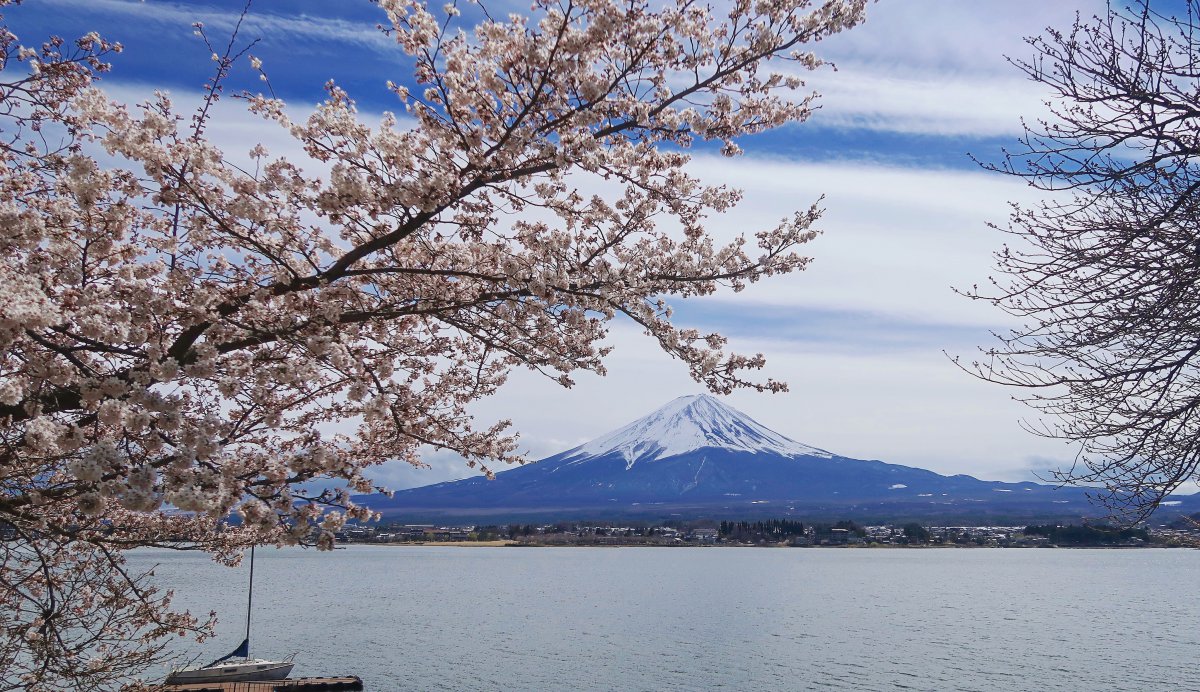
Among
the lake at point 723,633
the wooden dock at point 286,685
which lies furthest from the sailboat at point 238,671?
the lake at point 723,633

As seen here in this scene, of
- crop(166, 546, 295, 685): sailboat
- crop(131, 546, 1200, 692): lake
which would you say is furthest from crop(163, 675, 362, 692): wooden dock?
crop(131, 546, 1200, 692): lake

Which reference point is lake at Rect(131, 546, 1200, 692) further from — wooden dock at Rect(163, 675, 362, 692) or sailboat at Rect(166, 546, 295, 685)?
sailboat at Rect(166, 546, 295, 685)

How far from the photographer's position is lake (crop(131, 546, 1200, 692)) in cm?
3753

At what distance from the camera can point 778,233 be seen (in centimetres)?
666

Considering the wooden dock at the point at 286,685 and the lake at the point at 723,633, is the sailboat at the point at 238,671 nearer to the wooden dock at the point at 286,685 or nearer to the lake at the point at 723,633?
the wooden dock at the point at 286,685

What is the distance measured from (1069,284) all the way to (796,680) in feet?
107

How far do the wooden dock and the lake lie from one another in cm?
154

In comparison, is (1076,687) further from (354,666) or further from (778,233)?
(778,233)

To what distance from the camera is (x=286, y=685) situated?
3222cm

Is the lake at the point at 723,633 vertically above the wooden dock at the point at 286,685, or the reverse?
the wooden dock at the point at 286,685

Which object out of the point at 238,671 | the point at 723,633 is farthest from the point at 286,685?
the point at 723,633

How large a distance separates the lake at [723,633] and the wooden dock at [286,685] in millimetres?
1541

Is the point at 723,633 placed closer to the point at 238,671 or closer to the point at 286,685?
the point at 286,685

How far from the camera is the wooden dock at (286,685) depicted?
30109 mm
